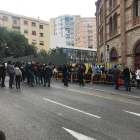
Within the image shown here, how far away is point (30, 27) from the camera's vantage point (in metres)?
61.3

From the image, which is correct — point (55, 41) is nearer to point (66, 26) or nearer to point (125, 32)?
point (66, 26)

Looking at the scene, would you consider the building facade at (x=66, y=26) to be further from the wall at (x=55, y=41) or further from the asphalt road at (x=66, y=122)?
the asphalt road at (x=66, y=122)

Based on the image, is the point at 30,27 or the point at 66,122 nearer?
the point at 66,122

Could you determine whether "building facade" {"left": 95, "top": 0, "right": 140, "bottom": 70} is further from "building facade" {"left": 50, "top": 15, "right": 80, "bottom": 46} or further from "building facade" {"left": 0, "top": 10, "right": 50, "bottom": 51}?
"building facade" {"left": 50, "top": 15, "right": 80, "bottom": 46}

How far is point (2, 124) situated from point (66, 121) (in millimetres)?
1798

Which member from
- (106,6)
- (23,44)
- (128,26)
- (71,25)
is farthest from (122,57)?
(71,25)

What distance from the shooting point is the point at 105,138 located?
420 cm

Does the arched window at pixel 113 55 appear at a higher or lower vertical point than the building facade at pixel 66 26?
lower

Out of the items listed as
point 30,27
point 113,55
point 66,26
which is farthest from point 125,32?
point 66,26

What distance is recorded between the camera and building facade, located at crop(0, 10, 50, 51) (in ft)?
187

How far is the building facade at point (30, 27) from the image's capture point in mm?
56869

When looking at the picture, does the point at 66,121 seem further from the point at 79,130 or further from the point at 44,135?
the point at 44,135

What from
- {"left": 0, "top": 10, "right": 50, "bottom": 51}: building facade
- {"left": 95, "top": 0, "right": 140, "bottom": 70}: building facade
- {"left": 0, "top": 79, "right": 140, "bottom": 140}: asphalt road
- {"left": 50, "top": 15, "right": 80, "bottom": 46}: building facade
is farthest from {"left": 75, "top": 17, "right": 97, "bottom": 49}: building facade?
{"left": 0, "top": 79, "right": 140, "bottom": 140}: asphalt road

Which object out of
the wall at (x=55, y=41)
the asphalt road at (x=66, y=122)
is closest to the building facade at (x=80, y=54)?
the wall at (x=55, y=41)
